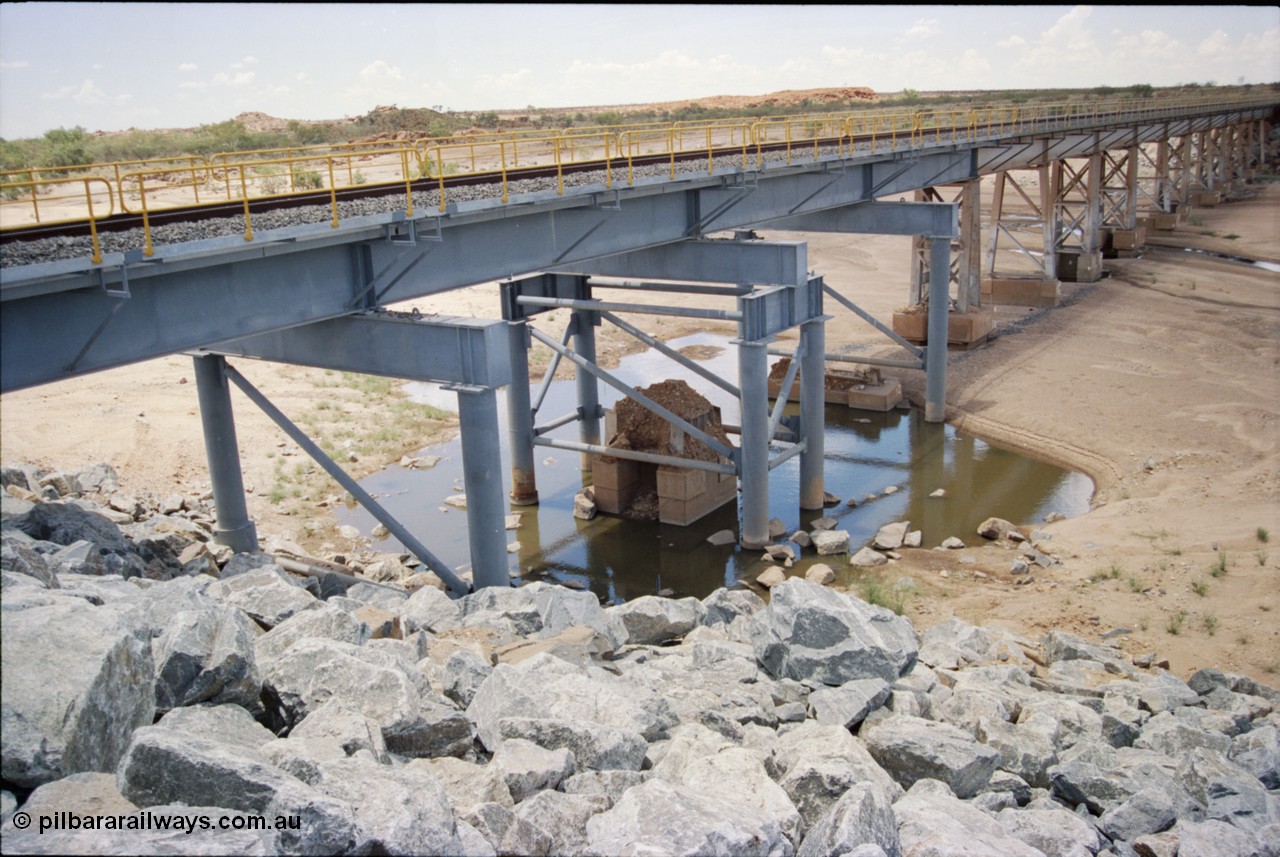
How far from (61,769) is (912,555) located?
13.7 meters

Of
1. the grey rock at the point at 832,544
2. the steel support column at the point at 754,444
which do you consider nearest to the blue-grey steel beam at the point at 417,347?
the steel support column at the point at 754,444

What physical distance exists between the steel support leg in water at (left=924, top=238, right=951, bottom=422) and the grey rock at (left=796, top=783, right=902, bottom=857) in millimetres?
18592

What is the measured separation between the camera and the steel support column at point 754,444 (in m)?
17.3

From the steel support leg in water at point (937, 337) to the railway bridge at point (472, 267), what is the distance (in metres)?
0.05

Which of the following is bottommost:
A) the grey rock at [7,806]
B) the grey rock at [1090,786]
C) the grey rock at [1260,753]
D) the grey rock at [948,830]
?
the grey rock at [1260,753]

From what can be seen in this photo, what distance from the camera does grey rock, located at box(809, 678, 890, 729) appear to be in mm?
9172

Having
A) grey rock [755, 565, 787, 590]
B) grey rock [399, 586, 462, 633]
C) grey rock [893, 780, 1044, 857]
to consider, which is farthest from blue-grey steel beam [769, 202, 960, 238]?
grey rock [893, 780, 1044, 857]

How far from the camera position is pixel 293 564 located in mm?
13578

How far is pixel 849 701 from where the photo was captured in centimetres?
930

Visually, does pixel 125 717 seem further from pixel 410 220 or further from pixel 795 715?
pixel 410 220

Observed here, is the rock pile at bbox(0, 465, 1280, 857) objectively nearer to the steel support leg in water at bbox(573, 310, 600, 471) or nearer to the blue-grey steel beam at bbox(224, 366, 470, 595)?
the blue-grey steel beam at bbox(224, 366, 470, 595)

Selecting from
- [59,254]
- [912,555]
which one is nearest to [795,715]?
[59,254]

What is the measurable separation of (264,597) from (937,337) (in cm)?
1793

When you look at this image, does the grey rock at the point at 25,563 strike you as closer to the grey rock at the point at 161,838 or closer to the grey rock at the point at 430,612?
the grey rock at the point at 161,838
